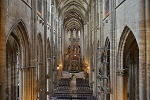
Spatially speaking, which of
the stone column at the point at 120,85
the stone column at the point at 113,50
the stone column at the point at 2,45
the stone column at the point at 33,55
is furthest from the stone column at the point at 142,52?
the stone column at the point at 33,55

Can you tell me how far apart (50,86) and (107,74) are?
33.6 ft

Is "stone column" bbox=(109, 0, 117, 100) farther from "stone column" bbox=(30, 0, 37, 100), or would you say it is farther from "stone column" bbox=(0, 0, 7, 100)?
"stone column" bbox=(0, 0, 7, 100)

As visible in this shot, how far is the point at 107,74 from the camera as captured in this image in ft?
64.5

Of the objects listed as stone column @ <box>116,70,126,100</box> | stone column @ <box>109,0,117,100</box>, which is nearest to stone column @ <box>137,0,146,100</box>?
stone column @ <box>116,70,126,100</box>

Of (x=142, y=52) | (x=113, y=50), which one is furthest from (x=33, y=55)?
(x=142, y=52)

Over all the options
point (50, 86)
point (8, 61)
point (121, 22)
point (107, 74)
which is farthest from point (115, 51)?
point (50, 86)

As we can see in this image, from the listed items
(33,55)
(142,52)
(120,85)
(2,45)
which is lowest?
(120,85)

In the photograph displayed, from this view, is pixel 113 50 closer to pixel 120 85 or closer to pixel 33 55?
pixel 120 85

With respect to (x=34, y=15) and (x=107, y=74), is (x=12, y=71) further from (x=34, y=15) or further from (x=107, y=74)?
(x=107, y=74)

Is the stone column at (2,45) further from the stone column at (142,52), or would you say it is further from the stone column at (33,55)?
the stone column at (142,52)

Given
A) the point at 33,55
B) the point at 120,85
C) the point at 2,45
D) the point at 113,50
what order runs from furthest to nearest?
the point at 33,55 < the point at 113,50 < the point at 120,85 < the point at 2,45

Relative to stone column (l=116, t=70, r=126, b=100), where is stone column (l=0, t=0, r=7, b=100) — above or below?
above

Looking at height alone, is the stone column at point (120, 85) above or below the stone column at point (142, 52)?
below

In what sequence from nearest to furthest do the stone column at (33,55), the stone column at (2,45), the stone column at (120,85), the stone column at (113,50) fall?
the stone column at (2,45), the stone column at (120,85), the stone column at (113,50), the stone column at (33,55)
